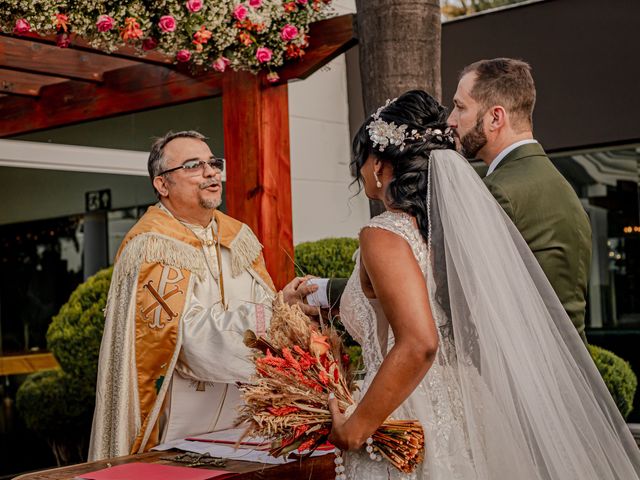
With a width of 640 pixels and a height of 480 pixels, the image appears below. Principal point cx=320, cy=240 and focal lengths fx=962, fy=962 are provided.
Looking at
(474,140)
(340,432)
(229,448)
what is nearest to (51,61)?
(229,448)

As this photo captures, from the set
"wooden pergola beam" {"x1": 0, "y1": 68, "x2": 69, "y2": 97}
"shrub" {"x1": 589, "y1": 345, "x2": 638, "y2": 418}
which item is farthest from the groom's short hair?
"shrub" {"x1": 589, "y1": 345, "x2": 638, "y2": 418}

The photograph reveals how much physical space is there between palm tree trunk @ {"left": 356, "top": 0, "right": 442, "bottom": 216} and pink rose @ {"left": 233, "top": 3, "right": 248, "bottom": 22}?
2.09 feet

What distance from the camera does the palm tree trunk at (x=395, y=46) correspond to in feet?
17.3

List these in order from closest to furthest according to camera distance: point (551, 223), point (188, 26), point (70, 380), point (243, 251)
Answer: point (551, 223), point (243, 251), point (188, 26), point (70, 380)

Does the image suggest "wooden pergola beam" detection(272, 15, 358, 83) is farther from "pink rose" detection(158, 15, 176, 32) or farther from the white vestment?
the white vestment

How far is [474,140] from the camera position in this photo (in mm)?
3445

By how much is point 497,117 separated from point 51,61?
12.0ft

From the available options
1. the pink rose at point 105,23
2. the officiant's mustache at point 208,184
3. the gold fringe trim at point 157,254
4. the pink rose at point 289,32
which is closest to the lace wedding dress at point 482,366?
the gold fringe trim at point 157,254

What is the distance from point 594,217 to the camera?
884cm

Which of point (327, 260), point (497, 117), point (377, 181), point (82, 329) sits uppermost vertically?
point (497, 117)

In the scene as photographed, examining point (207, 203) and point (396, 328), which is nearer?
point (396, 328)

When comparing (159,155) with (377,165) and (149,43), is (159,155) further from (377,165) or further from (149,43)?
(377,165)

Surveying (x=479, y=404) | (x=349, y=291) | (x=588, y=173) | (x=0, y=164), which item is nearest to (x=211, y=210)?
(x=349, y=291)

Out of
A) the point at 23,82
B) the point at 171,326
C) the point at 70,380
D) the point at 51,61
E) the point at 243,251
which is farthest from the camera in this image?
the point at 70,380
